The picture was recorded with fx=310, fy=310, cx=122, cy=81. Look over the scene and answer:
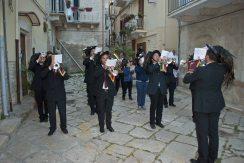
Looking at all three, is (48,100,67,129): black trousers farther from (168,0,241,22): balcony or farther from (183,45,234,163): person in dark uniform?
(168,0,241,22): balcony

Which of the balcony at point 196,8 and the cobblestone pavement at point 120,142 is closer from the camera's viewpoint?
the cobblestone pavement at point 120,142

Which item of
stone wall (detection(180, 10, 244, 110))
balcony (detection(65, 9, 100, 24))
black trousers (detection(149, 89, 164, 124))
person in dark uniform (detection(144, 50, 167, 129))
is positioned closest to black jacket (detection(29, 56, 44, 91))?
person in dark uniform (detection(144, 50, 167, 129))

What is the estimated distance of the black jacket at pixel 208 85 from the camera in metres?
4.41

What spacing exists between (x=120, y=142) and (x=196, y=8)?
6.77 m

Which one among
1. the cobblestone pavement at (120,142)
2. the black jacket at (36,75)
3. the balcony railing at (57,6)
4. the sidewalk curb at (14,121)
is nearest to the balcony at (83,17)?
the balcony railing at (57,6)

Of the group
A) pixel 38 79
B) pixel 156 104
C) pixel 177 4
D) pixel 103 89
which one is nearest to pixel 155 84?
pixel 156 104

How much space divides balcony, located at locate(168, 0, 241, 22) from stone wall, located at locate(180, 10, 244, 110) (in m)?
0.29

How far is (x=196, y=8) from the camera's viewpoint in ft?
35.5

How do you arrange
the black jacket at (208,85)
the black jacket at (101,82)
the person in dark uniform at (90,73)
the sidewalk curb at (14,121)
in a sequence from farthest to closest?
the person in dark uniform at (90,73) → the black jacket at (101,82) → the sidewalk curb at (14,121) → the black jacket at (208,85)

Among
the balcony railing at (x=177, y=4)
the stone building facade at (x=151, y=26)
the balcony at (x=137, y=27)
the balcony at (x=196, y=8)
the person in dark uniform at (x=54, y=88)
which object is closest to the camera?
the person in dark uniform at (x=54, y=88)

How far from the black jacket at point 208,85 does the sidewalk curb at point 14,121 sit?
3.51m

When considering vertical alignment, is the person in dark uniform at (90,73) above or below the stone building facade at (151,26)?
below

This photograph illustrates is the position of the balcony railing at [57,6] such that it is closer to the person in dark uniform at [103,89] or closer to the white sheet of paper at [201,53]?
the person in dark uniform at [103,89]

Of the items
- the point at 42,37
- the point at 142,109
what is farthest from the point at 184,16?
the point at 42,37
